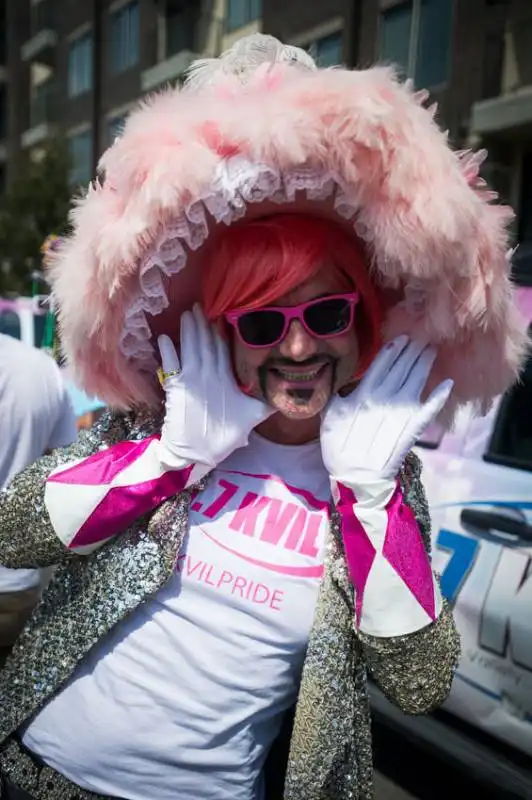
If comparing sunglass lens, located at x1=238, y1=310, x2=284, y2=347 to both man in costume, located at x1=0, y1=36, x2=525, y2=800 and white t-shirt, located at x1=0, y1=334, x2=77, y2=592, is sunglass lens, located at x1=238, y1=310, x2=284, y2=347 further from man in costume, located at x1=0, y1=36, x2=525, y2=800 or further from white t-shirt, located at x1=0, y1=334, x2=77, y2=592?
white t-shirt, located at x1=0, y1=334, x2=77, y2=592

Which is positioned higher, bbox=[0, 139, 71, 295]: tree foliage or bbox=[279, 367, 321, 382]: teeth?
bbox=[0, 139, 71, 295]: tree foliage

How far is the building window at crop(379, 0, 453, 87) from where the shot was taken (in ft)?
26.6

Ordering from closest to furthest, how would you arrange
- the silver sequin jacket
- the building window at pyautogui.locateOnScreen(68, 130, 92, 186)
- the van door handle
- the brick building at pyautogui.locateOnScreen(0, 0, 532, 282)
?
the silver sequin jacket
the van door handle
the brick building at pyautogui.locateOnScreen(0, 0, 532, 282)
the building window at pyautogui.locateOnScreen(68, 130, 92, 186)

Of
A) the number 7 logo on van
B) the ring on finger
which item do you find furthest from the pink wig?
the number 7 logo on van

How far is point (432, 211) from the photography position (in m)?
1.11

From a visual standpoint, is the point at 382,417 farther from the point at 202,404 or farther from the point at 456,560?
the point at 456,560

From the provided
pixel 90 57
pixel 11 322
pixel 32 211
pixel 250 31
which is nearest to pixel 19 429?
pixel 11 322

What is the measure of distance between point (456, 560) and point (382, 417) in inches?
52.2

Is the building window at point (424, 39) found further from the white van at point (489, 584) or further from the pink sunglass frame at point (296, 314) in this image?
the pink sunglass frame at point (296, 314)

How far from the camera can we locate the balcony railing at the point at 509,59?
7.42 metres

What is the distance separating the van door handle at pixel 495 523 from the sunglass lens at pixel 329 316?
1.23 meters

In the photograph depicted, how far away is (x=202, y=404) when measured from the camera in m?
1.34

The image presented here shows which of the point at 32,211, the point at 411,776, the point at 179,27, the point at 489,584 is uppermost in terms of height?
the point at 179,27

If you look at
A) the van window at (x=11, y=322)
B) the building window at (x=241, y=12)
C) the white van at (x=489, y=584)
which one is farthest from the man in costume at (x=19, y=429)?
the building window at (x=241, y=12)
